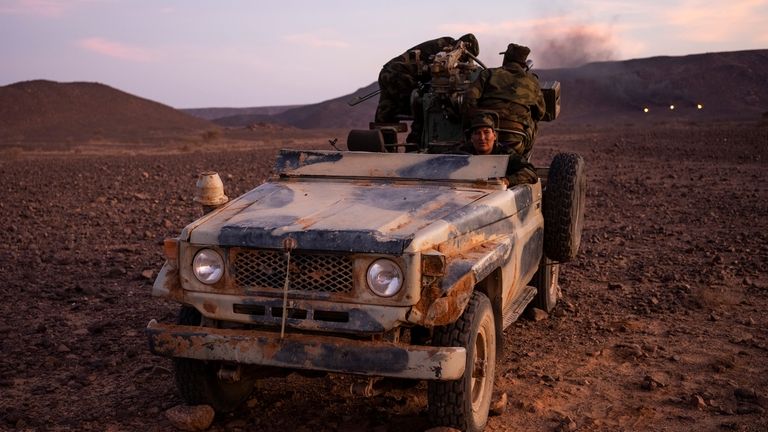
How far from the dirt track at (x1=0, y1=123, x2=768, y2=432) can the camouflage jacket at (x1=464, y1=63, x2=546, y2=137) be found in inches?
65.9

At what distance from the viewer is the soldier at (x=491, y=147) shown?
606 cm

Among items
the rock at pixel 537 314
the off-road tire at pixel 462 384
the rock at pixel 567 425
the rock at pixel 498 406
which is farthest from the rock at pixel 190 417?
the rock at pixel 537 314

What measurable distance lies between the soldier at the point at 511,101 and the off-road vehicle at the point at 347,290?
1.60 meters

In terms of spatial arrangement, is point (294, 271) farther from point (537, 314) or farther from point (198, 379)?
point (537, 314)

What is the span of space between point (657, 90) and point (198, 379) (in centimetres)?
7177

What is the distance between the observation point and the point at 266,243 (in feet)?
15.0

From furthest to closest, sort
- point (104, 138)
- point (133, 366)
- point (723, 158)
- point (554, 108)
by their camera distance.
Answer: point (104, 138) → point (723, 158) → point (554, 108) → point (133, 366)

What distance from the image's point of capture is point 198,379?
4.99 m

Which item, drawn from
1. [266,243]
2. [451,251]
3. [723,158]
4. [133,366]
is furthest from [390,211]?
[723,158]

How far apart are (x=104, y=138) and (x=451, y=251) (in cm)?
3969

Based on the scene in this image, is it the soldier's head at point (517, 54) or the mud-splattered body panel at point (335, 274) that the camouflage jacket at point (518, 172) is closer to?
the mud-splattered body panel at point (335, 274)

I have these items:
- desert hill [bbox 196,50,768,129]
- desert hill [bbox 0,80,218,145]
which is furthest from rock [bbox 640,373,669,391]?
desert hill [bbox 196,50,768,129]

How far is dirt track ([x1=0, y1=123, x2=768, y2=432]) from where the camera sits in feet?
17.3

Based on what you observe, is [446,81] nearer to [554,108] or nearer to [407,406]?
[554,108]
